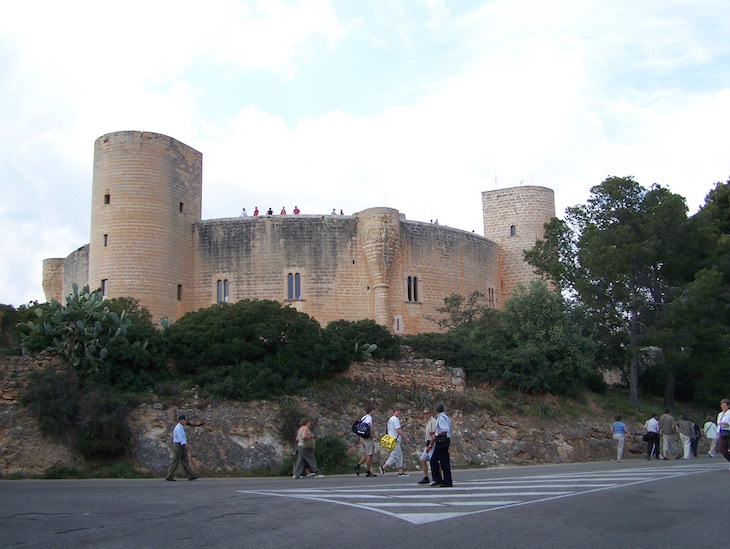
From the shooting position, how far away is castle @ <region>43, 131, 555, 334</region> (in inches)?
1361

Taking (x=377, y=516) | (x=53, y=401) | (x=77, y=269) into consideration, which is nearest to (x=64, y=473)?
(x=53, y=401)

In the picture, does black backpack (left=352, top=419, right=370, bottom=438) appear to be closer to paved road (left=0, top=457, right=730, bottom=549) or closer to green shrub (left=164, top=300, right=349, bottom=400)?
paved road (left=0, top=457, right=730, bottom=549)

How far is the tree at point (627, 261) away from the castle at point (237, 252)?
7.72m

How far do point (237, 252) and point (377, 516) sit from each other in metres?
28.9

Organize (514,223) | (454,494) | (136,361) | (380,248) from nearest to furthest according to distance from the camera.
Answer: (454,494) → (136,361) → (380,248) → (514,223)

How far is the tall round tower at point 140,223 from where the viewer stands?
3419 centimetres

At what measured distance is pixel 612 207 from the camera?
32094 mm

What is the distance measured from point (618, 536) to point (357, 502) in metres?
3.31

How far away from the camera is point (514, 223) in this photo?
43.4m

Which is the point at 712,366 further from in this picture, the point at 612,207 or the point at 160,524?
the point at 160,524

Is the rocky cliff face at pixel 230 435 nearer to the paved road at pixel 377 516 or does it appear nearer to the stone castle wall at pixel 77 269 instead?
the paved road at pixel 377 516

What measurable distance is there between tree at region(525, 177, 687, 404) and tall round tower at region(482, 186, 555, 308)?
1004cm

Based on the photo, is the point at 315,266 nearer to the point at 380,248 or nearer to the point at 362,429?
the point at 380,248

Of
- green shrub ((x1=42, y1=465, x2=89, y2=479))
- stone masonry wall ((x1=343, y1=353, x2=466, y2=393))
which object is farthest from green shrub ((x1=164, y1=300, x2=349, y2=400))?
green shrub ((x1=42, y1=465, x2=89, y2=479))
